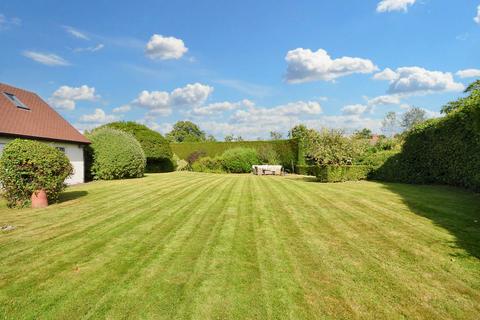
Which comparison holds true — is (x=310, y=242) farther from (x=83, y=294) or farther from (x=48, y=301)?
(x=48, y=301)

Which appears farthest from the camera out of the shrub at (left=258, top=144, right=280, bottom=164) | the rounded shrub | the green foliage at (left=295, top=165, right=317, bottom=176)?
the shrub at (left=258, top=144, right=280, bottom=164)

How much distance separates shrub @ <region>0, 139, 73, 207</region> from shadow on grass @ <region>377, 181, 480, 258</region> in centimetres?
1125

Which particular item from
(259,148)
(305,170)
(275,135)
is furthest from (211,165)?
(275,135)

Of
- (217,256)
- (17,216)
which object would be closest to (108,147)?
(17,216)

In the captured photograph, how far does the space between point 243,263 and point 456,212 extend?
6.72 m

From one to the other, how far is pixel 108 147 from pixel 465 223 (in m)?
18.9

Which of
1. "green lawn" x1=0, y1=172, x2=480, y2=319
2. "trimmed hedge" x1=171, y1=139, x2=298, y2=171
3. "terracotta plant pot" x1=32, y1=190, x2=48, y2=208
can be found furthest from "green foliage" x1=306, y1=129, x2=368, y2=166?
"terracotta plant pot" x1=32, y1=190, x2=48, y2=208

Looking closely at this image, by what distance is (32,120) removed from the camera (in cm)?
1645

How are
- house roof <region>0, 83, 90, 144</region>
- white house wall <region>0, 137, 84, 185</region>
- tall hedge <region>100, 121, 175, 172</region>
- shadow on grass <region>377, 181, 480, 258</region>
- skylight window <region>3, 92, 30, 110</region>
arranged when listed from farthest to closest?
1. tall hedge <region>100, 121, 175, 172</region>
2. white house wall <region>0, 137, 84, 185</region>
3. skylight window <region>3, 92, 30, 110</region>
4. house roof <region>0, 83, 90, 144</region>
5. shadow on grass <region>377, 181, 480, 258</region>

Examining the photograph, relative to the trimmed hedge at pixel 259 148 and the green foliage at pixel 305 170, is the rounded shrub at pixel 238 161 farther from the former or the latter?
the green foliage at pixel 305 170

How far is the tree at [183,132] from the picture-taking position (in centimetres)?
9631

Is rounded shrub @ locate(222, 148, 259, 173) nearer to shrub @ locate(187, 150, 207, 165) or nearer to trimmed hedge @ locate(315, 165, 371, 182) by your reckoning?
shrub @ locate(187, 150, 207, 165)

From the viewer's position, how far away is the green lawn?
11.2 feet

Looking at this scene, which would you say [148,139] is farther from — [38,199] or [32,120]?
[38,199]
